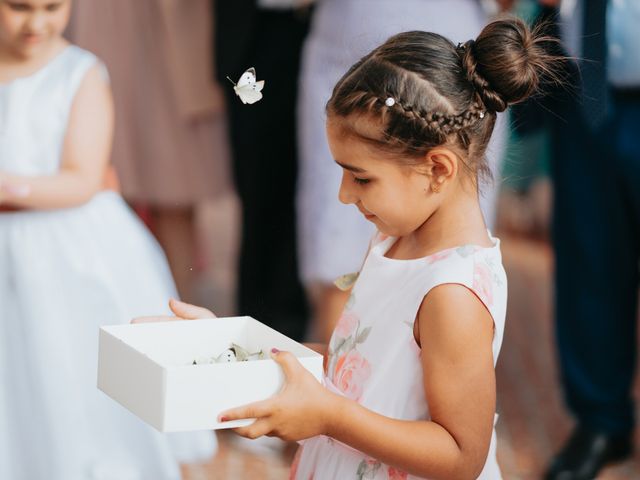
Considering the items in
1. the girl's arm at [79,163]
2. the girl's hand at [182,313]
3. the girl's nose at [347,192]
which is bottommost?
the girl's hand at [182,313]

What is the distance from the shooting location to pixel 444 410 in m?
1.50

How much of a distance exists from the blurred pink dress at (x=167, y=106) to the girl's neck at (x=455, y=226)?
1.77 meters

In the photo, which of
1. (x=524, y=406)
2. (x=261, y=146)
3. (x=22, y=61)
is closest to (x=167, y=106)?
(x=261, y=146)

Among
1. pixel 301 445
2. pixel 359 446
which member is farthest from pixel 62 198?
pixel 359 446

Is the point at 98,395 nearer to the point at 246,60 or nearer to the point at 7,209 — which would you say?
the point at 7,209

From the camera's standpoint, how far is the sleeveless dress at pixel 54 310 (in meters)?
2.35

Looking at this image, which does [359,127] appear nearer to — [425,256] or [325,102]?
[425,256]

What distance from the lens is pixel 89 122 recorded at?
2400 millimetres

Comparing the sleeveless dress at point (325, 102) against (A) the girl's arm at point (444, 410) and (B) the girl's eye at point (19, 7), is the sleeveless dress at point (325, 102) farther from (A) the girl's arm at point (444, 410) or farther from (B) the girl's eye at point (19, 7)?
(A) the girl's arm at point (444, 410)

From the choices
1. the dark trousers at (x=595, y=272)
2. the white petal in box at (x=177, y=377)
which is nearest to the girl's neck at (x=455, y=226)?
the white petal in box at (x=177, y=377)

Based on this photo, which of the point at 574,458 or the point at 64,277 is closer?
the point at 64,277

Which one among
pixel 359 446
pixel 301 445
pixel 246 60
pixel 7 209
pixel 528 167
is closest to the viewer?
pixel 359 446

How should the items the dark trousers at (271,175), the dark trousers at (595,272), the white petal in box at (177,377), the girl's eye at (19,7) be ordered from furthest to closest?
the dark trousers at (271,175) → the dark trousers at (595,272) → the girl's eye at (19,7) → the white petal in box at (177,377)

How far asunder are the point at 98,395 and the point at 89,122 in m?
0.58
